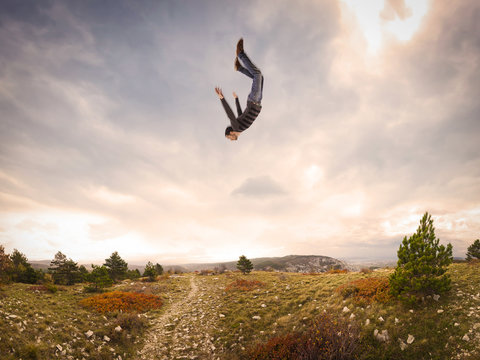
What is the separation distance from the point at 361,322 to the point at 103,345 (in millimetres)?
11025

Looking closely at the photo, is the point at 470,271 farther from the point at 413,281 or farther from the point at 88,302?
the point at 88,302

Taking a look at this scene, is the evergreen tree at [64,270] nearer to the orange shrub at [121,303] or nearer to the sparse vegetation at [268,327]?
the sparse vegetation at [268,327]

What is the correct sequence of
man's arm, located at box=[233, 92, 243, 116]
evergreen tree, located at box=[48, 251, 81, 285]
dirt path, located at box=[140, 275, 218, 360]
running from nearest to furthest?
man's arm, located at box=[233, 92, 243, 116] < dirt path, located at box=[140, 275, 218, 360] < evergreen tree, located at box=[48, 251, 81, 285]

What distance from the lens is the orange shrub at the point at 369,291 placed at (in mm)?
9625

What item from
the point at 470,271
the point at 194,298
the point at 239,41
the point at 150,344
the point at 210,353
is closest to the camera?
the point at 239,41

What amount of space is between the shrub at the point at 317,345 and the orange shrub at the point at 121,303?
953 cm

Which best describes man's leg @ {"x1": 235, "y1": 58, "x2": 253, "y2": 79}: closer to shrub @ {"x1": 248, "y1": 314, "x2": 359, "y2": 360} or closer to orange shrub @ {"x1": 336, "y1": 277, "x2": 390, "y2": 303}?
shrub @ {"x1": 248, "y1": 314, "x2": 359, "y2": 360}

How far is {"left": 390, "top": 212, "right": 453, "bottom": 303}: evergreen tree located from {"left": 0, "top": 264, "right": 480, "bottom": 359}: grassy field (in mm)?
509

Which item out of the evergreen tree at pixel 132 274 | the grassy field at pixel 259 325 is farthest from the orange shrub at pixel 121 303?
the evergreen tree at pixel 132 274

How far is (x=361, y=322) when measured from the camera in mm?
8094

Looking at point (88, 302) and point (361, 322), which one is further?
point (88, 302)

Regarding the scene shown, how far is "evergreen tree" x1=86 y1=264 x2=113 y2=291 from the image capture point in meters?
16.9

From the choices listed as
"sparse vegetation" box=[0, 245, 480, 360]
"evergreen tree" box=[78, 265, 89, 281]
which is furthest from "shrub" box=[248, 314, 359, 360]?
"evergreen tree" box=[78, 265, 89, 281]

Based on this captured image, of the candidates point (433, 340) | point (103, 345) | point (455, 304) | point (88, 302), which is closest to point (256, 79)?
point (433, 340)
